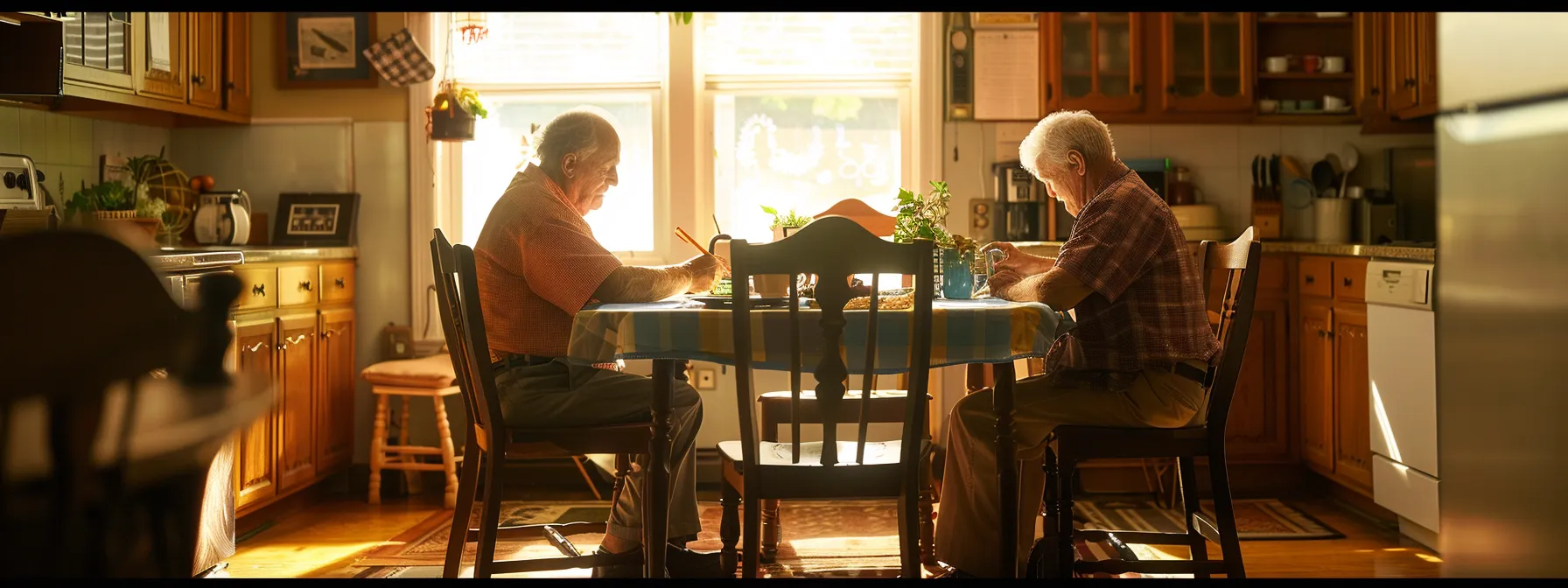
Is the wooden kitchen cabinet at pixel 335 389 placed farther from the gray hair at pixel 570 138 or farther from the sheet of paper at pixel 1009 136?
the sheet of paper at pixel 1009 136

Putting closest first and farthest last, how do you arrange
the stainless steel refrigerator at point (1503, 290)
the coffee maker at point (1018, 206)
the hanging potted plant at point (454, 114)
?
the stainless steel refrigerator at point (1503, 290) → the hanging potted plant at point (454, 114) → the coffee maker at point (1018, 206)

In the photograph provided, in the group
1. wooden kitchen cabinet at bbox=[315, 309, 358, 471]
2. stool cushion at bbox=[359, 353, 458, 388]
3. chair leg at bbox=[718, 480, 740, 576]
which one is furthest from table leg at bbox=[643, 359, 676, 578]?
wooden kitchen cabinet at bbox=[315, 309, 358, 471]

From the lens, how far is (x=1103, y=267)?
2.23 metres

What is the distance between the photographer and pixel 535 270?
2.42 metres

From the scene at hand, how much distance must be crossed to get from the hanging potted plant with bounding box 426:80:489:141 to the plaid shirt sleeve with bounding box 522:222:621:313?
1.68 meters

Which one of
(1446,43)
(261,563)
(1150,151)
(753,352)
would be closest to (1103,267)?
(753,352)

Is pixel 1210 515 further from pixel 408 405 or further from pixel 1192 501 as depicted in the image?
pixel 408 405

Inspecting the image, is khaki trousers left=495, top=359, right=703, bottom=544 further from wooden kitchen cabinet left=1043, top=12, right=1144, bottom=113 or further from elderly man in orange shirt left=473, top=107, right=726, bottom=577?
wooden kitchen cabinet left=1043, top=12, right=1144, bottom=113

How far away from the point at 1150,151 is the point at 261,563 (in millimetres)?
3265

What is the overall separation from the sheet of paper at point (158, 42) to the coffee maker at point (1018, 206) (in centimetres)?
286

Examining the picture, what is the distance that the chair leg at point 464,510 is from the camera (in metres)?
2.38

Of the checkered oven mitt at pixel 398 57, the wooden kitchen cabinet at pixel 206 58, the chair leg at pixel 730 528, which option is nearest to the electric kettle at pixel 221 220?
the wooden kitchen cabinet at pixel 206 58

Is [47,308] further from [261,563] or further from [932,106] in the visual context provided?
[932,106]

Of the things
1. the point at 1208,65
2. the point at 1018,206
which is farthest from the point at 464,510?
the point at 1208,65
